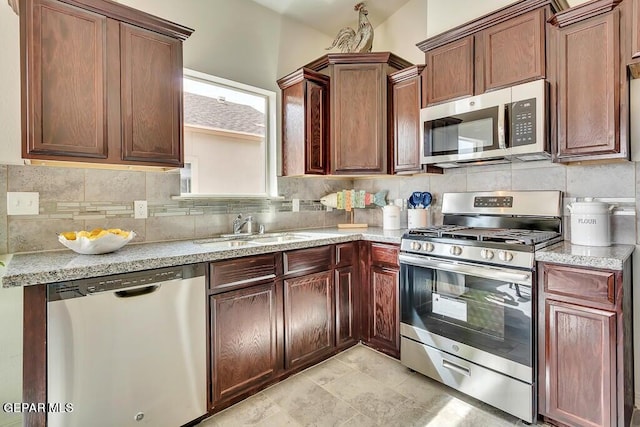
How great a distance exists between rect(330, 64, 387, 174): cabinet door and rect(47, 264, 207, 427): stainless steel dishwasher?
160cm

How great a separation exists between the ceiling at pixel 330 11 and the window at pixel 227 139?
77cm

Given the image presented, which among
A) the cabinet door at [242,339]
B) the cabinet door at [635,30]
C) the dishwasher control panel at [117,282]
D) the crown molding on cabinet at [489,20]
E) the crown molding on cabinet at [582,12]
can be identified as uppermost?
the crown molding on cabinet at [489,20]

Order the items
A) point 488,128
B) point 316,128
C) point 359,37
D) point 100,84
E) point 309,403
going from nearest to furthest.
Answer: point 100,84 < point 309,403 < point 488,128 < point 316,128 < point 359,37

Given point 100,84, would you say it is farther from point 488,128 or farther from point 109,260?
point 488,128

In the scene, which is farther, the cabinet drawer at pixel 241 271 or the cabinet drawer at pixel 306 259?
the cabinet drawer at pixel 306 259

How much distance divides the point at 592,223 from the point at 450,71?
1.36 m

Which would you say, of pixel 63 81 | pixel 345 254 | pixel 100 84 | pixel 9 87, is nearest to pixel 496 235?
pixel 345 254

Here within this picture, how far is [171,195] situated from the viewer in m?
2.28

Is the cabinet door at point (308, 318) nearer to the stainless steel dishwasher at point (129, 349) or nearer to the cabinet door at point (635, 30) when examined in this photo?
the stainless steel dishwasher at point (129, 349)

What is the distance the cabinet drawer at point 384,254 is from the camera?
2383 millimetres

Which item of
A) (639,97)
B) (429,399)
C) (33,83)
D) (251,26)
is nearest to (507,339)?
(429,399)

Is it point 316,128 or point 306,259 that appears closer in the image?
point 306,259

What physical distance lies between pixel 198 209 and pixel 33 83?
1154mm

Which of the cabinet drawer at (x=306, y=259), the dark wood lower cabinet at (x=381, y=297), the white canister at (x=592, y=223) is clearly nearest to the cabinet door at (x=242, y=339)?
the cabinet drawer at (x=306, y=259)
